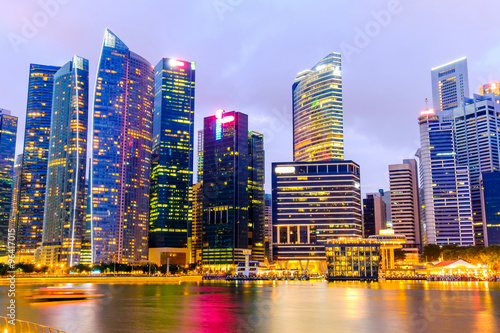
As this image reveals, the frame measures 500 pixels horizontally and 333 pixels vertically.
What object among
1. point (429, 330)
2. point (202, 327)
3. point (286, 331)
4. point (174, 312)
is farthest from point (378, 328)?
point (174, 312)

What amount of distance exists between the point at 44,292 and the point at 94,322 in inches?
2001

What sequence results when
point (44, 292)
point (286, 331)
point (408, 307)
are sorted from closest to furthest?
1. point (286, 331)
2. point (408, 307)
3. point (44, 292)

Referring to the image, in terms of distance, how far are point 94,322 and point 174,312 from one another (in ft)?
47.0

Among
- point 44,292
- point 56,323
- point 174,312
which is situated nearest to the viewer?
point 56,323

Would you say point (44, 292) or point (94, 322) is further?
point (44, 292)

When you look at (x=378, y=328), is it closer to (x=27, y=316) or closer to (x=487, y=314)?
(x=487, y=314)

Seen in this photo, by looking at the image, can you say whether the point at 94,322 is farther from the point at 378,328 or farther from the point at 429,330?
the point at 429,330

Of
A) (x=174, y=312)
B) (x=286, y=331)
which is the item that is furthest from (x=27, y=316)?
(x=286, y=331)

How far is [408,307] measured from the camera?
245ft

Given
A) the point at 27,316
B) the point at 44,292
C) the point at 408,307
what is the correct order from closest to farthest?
the point at 27,316
the point at 408,307
the point at 44,292

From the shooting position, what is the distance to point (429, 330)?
4966cm

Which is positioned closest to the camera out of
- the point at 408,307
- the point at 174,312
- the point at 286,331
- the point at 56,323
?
the point at 286,331

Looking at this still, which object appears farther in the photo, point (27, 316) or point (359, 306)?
point (359, 306)

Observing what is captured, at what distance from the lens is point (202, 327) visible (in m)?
51.3
